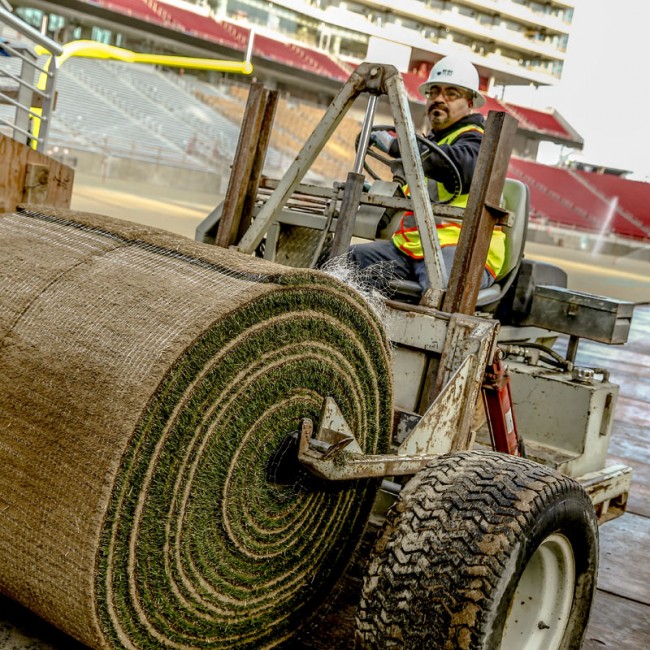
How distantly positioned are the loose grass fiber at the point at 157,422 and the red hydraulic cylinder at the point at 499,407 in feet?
2.78

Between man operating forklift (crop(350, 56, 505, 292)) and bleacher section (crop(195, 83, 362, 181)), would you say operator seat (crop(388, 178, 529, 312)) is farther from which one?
bleacher section (crop(195, 83, 362, 181))

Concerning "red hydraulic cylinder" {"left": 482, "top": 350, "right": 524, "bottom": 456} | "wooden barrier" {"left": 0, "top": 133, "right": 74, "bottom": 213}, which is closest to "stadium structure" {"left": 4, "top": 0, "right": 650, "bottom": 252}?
"wooden barrier" {"left": 0, "top": 133, "right": 74, "bottom": 213}

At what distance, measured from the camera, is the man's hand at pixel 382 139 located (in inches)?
167

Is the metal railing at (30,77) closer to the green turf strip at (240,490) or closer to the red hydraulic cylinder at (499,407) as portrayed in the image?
the red hydraulic cylinder at (499,407)

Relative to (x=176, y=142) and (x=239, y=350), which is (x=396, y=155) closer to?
(x=239, y=350)

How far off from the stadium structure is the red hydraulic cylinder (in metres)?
27.5

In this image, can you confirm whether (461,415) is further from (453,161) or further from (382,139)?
(382,139)

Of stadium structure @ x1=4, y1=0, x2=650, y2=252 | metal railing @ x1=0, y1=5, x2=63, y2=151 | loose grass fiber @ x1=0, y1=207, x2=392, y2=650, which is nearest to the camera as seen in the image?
loose grass fiber @ x1=0, y1=207, x2=392, y2=650

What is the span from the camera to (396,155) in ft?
14.2

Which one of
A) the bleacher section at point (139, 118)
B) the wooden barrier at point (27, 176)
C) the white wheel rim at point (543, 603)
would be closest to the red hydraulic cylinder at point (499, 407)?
the white wheel rim at point (543, 603)

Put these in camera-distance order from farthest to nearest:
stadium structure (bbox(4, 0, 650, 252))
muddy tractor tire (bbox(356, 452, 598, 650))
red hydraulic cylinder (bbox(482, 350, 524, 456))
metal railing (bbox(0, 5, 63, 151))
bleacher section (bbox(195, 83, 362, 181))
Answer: bleacher section (bbox(195, 83, 362, 181)) → stadium structure (bbox(4, 0, 650, 252)) → metal railing (bbox(0, 5, 63, 151)) → red hydraulic cylinder (bbox(482, 350, 524, 456)) → muddy tractor tire (bbox(356, 452, 598, 650))

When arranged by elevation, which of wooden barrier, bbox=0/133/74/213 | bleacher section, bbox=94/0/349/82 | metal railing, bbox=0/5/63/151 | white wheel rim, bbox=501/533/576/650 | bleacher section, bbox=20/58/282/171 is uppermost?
bleacher section, bbox=94/0/349/82

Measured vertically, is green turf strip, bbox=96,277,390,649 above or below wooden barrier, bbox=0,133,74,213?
below

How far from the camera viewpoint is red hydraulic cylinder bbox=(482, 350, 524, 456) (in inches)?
137
